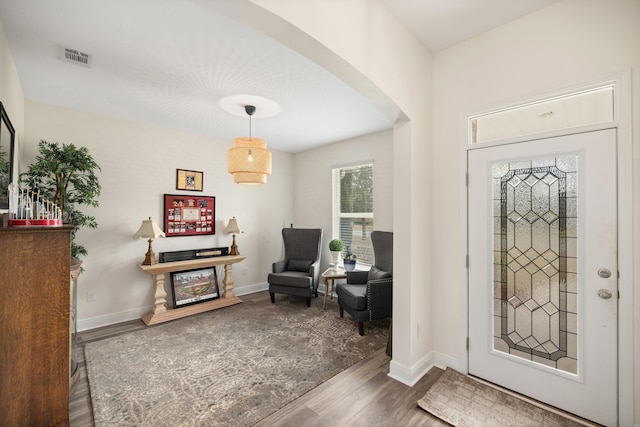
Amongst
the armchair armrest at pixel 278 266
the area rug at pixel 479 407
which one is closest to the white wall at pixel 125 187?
the armchair armrest at pixel 278 266

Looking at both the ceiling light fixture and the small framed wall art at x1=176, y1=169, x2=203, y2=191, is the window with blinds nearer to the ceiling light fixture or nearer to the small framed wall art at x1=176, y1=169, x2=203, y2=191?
the ceiling light fixture

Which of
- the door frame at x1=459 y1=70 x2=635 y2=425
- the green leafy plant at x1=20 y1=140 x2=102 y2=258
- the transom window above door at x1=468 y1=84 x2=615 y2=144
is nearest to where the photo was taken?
the door frame at x1=459 y1=70 x2=635 y2=425

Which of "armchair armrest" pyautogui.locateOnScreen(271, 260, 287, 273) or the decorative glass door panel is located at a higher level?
the decorative glass door panel

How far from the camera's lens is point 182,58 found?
2176mm

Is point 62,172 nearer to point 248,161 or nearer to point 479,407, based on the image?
point 248,161

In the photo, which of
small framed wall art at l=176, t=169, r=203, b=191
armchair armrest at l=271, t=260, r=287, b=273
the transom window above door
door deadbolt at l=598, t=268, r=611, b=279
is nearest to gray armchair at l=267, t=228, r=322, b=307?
armchair armrest at l=271, t=260, r=287, b=273

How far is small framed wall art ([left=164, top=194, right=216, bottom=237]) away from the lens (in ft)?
13.1

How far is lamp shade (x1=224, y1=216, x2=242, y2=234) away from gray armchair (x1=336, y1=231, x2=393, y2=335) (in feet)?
6.24

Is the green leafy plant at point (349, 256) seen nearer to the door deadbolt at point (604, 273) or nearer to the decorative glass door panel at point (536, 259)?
the decorative glass door panel at point (536, 259)

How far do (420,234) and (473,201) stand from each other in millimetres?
499

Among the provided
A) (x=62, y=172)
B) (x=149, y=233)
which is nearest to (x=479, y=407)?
(x=149, y=233)

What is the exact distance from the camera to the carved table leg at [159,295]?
143 inches

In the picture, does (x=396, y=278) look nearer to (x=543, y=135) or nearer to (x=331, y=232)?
(x=543, y=135)

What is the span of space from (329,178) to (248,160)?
2.20m
